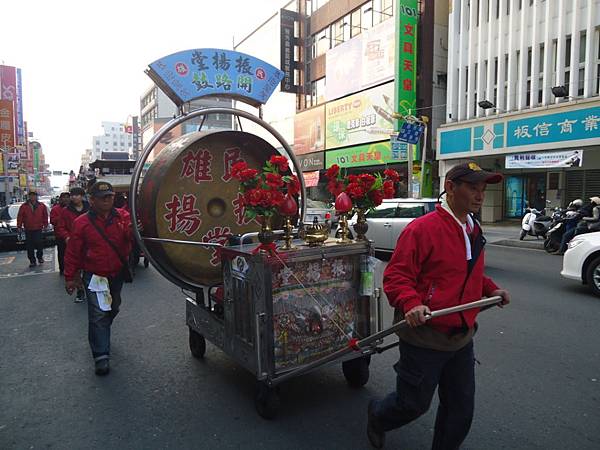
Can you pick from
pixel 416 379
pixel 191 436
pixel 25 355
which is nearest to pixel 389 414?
pixel 416 379

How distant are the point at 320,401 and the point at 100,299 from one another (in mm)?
2246

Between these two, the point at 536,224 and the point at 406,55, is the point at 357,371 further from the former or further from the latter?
the point at 406,55

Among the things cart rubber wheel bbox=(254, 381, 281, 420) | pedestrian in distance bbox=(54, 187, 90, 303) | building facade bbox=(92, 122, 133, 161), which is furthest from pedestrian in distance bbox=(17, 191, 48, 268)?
building facade bbox=(92, 122, 133, 161)

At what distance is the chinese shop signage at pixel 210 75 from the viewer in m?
4.04

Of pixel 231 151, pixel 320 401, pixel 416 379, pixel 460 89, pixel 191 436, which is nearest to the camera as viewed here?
pixel 416 379

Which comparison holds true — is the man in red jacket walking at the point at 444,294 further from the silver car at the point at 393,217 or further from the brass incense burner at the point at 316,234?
the silver car at the point at 393,217

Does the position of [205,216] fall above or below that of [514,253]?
above

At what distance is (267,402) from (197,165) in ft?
7.53

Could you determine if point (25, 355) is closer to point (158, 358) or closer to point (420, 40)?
point (158, 358)

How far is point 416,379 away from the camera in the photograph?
2.35m

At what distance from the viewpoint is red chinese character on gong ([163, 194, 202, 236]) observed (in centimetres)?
426

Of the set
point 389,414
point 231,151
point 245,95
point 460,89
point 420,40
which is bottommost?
point 389,414

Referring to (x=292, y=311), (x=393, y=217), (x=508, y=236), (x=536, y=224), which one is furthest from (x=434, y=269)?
(x=508, y=236)

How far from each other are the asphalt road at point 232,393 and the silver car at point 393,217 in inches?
191
